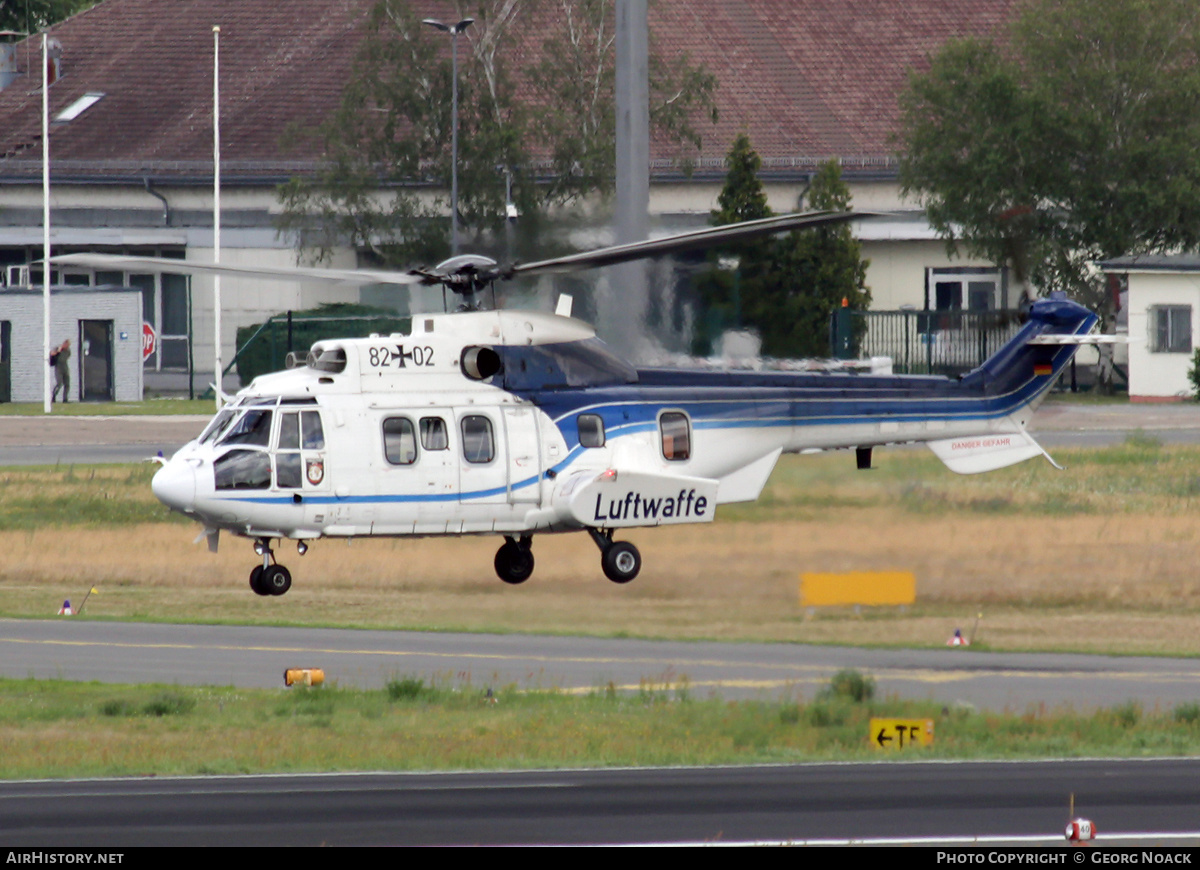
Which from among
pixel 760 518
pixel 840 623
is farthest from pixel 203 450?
pixel 840 623

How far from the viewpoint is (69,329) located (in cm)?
6191

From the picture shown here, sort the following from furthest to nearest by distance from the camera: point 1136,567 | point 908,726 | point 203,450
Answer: point 1136,567 → point 908,726 → point 203,450

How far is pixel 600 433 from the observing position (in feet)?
80.3

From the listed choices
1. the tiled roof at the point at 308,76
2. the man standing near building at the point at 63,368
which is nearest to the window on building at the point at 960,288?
the tiled roof at the point at 308,76

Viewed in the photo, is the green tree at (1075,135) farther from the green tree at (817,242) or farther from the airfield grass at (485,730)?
the airfield grass at (485,730)

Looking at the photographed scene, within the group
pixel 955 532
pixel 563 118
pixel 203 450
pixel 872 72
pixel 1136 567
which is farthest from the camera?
pixel 872 72

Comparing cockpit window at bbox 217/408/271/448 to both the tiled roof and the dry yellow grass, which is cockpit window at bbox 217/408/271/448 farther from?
the tiled roof

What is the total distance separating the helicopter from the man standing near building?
39239 millimetres

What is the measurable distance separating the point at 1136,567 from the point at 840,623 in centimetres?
602

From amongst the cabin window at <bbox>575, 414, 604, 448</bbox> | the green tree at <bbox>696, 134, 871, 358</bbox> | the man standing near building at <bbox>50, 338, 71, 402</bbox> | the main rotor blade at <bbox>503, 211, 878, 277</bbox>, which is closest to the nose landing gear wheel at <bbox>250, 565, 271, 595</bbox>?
the cabin window at <bbox>575, 414, 604, 448</bbox>

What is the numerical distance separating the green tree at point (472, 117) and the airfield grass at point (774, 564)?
529 inches

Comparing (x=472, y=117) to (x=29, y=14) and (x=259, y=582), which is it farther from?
(x=29, y=14)

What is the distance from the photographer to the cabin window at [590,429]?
24.4 meters

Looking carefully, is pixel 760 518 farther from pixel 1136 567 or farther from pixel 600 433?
pixel 1136 567
